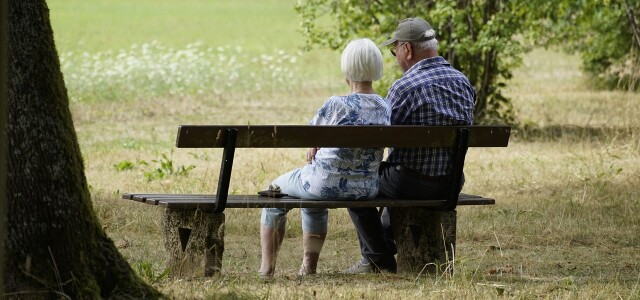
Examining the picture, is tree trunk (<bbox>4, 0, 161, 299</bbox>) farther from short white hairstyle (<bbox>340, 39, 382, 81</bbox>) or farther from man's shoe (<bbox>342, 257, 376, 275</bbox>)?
A: man's shoe (<bbox>342, 257, 376, 275</bbox>)

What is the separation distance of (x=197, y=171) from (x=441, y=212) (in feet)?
17.0

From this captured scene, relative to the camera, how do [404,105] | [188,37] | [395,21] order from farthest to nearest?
[188,37]
[395,21]
[404,105]

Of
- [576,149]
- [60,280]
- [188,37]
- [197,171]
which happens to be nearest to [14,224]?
[60,280]

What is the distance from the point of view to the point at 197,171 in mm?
11562

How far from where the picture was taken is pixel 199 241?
245 inches

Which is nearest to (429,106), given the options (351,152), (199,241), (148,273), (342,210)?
(351,152)

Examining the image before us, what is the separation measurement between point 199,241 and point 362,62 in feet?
4.26

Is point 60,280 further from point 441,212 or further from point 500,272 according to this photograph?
point 500,272

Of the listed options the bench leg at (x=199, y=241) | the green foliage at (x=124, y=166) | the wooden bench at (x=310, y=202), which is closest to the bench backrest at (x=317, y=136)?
the wooden bench at (x=310, y=202)

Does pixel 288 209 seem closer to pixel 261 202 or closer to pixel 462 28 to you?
pixel 261 202

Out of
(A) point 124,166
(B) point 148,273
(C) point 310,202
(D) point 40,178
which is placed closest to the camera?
(D) point 40,178

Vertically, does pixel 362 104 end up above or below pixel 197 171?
above

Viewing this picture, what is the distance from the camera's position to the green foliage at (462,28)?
13.8m

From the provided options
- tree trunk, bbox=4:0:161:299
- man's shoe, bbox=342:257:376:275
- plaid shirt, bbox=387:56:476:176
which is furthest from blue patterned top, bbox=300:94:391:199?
tree trunk, bbox=4:0:161:299
